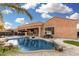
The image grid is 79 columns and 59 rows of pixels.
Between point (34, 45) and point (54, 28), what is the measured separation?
1.37 ft

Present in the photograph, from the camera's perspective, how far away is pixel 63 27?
3.77m

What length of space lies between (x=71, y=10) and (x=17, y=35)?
943 mm

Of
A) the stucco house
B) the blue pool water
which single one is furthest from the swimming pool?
the stucco house

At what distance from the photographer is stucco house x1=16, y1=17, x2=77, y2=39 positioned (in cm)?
373

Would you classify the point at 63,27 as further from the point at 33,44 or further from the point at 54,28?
the point at 33,44

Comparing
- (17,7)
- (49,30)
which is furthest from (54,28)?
(17,7)

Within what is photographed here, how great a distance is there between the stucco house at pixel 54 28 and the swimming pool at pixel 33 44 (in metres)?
0.10

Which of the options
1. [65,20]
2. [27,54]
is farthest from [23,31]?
[65,20]

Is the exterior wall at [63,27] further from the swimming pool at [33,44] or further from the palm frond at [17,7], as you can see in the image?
the palm frond at [17,7]

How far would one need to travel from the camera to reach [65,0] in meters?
3.68

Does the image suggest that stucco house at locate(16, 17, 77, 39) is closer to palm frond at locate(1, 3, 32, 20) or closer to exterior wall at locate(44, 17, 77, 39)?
exterior wall at locate(44, 17, 77, 39)

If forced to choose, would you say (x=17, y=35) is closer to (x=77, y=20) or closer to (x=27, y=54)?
(x=27, y=54)

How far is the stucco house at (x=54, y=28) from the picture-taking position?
3.73 meters

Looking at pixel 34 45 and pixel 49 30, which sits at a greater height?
pixel 49 30
